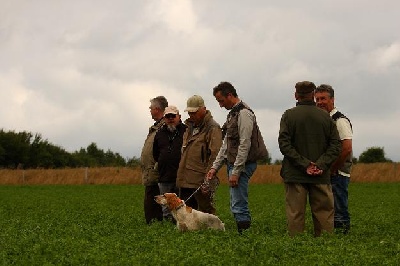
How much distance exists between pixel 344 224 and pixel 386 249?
2017mm

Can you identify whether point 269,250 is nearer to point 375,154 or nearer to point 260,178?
point 260,178

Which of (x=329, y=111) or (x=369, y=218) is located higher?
(x=329, y=111)

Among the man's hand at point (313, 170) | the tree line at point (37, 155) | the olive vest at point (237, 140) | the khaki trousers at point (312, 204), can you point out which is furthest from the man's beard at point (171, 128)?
the tree line at point (37, 155)

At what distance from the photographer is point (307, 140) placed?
10.5 meters

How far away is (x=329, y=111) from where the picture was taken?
11680 millimetres

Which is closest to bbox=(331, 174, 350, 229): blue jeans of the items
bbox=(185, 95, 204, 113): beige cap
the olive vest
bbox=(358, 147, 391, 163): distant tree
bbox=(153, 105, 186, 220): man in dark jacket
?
the olive vest

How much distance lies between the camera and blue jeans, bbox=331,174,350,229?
1166 cm

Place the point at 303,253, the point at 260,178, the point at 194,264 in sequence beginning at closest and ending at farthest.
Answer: the point at 194,264 < the point at 303,253 < the point at 260,178

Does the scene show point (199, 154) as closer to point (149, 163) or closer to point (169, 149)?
point (169, 149)

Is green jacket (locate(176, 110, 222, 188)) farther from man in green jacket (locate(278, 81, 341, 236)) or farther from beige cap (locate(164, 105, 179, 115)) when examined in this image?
man in green jacket (locate(278, 81, 341, 236))

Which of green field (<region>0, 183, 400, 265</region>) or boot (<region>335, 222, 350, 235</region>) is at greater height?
boot (<region>335, 222, 350, 235</region>)

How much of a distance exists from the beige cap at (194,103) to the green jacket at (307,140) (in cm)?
172

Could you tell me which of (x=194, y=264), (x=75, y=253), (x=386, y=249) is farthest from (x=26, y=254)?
(x=386, y=249)

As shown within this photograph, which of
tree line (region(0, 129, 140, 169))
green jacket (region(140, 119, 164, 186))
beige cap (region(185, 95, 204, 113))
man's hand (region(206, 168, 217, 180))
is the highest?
tree line (region(0, 129, 140, 169))
